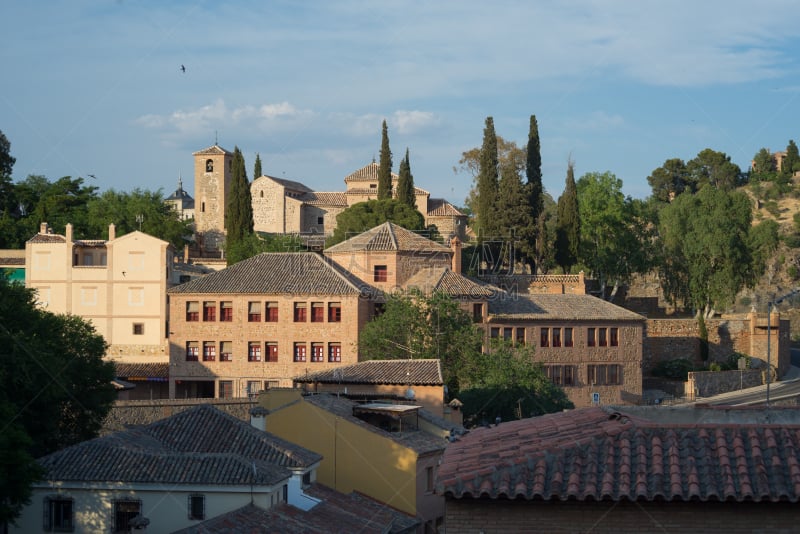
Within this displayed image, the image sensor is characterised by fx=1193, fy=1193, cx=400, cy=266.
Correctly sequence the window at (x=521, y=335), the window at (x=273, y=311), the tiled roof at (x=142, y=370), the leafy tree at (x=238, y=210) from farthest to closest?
the leafy tree at (x=238, y=210)
the window at (x=521, y=335)
the tiled roof at (x=142, y=370)
the window at (x=273, y=311)

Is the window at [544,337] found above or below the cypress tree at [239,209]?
below

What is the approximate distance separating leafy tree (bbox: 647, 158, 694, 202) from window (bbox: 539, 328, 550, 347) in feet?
203

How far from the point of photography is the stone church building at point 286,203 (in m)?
92.2

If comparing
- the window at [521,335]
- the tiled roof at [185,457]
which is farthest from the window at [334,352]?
the tiled roof at [185,457]

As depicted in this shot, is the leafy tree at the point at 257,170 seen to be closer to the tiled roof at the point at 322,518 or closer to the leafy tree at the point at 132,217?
the leafy tree at the point at 132,217

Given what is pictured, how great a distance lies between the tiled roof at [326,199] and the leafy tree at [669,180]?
37504 mm

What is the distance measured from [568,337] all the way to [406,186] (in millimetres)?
19620

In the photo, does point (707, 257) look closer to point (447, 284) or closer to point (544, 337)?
point (544, 337)

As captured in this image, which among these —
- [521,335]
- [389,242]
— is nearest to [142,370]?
[389,242]

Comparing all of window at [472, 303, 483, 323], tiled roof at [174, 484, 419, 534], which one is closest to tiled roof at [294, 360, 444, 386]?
tiled roof at [174, 484, 419, 534]

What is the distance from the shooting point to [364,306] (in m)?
56.3

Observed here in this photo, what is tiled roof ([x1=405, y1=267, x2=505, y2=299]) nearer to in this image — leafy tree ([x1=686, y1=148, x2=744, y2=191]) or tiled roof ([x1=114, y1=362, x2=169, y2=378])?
tiled roof ([x1=114, y1=362, x2=169, y2=378])

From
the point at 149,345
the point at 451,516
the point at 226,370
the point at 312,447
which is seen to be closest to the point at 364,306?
the point at 226,370

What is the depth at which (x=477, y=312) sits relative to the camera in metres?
57.6
